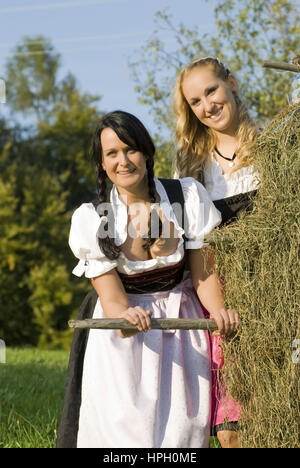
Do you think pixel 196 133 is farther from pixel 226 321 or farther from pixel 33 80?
pixel 33 80

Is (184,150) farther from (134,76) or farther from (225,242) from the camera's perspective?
(134,76)

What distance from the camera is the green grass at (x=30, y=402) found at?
16.3 feet

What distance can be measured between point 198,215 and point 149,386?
2.57ft

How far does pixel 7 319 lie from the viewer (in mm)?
18266

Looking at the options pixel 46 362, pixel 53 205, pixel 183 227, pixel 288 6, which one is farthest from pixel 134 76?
pixel 183 227

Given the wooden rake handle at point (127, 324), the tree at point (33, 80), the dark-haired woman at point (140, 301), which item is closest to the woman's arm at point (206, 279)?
the dark-haired woman at point (140, 301)

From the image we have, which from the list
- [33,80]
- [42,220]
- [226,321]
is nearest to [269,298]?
[226,321]

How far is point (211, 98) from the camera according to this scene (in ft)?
12.2

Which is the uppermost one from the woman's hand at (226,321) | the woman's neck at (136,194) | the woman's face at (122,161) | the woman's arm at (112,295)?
the woman's face at (122,161)

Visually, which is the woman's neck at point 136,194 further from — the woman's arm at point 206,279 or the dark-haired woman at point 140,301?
the woman's arm at point 206,279

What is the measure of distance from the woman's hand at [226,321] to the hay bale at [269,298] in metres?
0.04

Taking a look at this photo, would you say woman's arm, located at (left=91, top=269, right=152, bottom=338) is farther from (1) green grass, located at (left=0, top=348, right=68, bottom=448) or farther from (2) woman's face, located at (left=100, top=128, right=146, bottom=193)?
(1) green grass, located at (left=0, top=348, right=68, bottom=448)

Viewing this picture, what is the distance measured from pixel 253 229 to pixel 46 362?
19.8 ft

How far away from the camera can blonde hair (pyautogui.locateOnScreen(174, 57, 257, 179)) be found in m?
3.72
